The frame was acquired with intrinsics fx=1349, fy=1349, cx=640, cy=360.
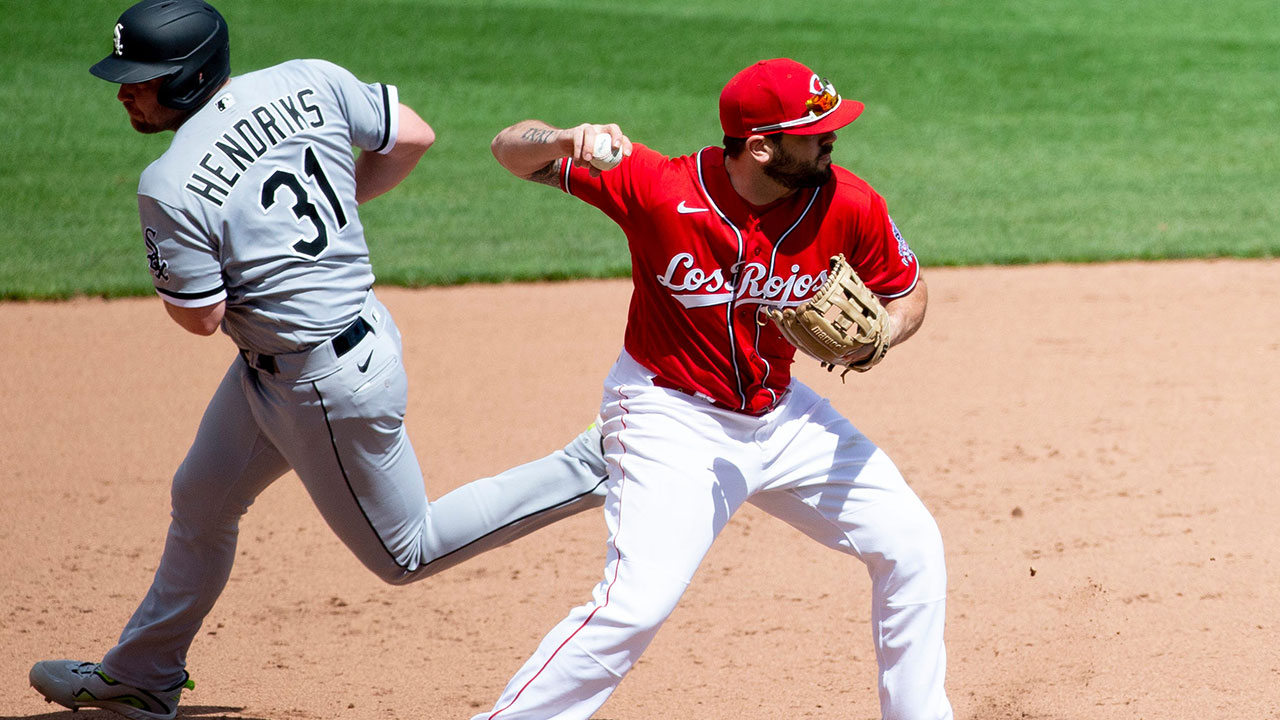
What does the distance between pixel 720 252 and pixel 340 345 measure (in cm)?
98

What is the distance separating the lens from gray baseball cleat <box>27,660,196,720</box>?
12.5 ft

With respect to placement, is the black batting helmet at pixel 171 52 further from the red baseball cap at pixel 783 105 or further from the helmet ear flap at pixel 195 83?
the red baseball cap at pixel 783 105

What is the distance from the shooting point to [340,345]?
11.1 feet

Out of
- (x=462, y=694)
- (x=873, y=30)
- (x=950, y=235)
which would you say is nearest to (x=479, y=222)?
(x=950, y=235)

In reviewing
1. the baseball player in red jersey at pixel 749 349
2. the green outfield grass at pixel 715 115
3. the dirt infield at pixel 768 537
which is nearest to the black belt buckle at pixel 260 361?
the baseball player in red jersey at pixel 749 349

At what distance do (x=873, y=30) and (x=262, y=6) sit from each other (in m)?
7.27

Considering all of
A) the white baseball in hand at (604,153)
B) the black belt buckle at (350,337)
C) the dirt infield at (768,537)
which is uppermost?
the white baseball in hand at (604,153)

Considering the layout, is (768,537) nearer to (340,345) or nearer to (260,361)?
(340,345)

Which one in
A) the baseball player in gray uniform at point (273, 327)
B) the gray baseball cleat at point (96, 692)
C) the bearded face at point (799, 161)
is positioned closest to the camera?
the baseball player in gray uniform at point (273, 327)

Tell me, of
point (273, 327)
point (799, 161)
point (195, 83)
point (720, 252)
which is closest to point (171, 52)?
point (195, 83)

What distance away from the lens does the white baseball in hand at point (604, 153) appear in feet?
10.8

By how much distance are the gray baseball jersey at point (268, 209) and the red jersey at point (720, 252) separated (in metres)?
0.61

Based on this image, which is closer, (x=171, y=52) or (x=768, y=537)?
(x=171, y=52)

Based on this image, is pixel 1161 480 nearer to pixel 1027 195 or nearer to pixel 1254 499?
pixel 1254 499
